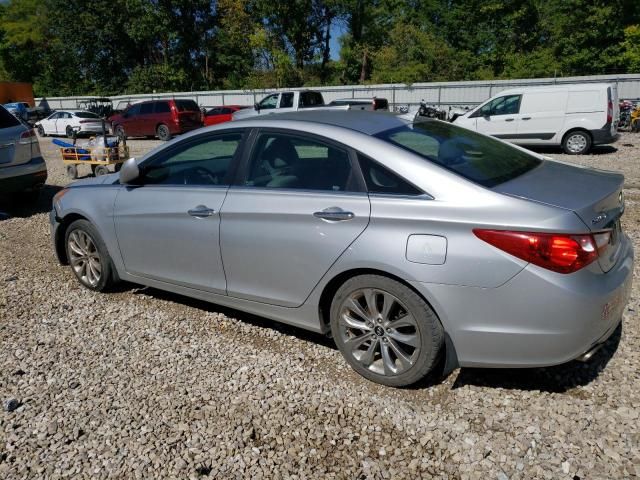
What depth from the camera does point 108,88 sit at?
51906 millimetres

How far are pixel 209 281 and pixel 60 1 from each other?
2167 inches

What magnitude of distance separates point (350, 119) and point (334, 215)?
0.84 m

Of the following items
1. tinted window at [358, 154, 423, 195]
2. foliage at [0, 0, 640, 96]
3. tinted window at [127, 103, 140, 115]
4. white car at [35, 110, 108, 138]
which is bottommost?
white car at [35, 110, 108, 138]

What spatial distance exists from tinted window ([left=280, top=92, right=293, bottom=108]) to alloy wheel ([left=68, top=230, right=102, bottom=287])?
15.3 m

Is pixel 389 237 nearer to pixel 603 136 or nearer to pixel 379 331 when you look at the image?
pixel 379 331

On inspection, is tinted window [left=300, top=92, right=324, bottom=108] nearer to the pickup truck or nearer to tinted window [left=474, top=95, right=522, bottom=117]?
the pickup truck

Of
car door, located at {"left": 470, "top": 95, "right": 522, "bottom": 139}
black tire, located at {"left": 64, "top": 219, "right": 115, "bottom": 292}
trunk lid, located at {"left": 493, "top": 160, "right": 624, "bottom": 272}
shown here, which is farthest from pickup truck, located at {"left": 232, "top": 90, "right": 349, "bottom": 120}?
trunk lid, located at {"left": 493, "top": 160, "right": 624, "bottom": 272}

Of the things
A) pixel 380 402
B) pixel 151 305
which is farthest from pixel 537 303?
pixel 151 305

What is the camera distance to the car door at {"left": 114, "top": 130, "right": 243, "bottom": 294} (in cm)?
363

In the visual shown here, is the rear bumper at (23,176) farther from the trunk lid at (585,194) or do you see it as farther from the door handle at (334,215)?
the trunk lid at (585,194)

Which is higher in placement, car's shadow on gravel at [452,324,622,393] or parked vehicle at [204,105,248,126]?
parked vehicle at [204,105,248,126]

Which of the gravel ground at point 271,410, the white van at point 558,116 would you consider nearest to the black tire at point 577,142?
the white van at point 558,116

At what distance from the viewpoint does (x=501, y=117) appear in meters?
14.0

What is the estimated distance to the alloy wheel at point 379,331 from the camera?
9.57 feet
